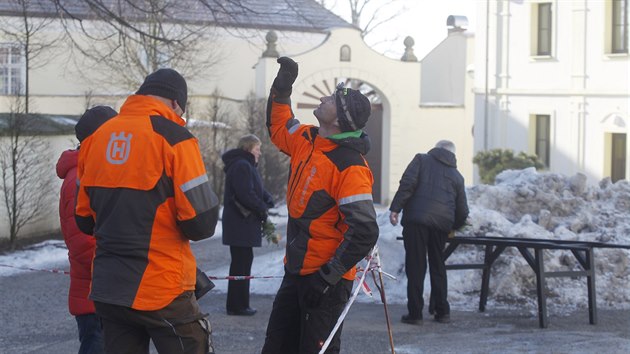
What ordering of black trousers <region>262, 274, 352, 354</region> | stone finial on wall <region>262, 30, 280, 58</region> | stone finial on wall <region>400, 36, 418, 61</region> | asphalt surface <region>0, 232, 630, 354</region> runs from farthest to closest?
stone finial on wall <region>400, 36, 418, 61</region> < stone finial on wall <region>262, 30, 280, 58</region> < asphalt surface <region>0, 232, 630, 354</region> < black trousers <region>262, 274, 352, 354</region>

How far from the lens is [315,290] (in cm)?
548

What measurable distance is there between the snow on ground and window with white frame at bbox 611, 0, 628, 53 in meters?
14.0

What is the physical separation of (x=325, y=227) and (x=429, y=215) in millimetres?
3872

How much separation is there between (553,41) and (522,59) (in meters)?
1.46

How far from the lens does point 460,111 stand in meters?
31.4

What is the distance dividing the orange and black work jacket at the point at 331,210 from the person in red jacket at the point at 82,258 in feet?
3.87

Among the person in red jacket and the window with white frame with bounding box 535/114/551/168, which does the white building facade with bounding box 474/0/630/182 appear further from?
the person in red jacket

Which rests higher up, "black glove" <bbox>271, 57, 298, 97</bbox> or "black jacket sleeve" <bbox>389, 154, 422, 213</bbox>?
"black glove" <bbox>271, 57, 298, 97</bbox>

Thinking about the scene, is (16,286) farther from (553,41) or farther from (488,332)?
(553,41)

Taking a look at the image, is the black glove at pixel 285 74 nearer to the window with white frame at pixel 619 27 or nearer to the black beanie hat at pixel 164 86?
the black beanie hat at pixel 164 86

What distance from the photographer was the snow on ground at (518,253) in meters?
10.8

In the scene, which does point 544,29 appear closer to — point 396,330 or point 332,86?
point 332,86

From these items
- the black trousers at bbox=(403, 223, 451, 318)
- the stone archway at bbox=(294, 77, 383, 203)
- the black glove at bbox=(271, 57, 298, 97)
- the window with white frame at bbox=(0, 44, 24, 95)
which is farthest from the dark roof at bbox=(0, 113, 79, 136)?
the stone archway at bbox=(294, 77, 383, 203)

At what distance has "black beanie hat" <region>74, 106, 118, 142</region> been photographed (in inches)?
237
